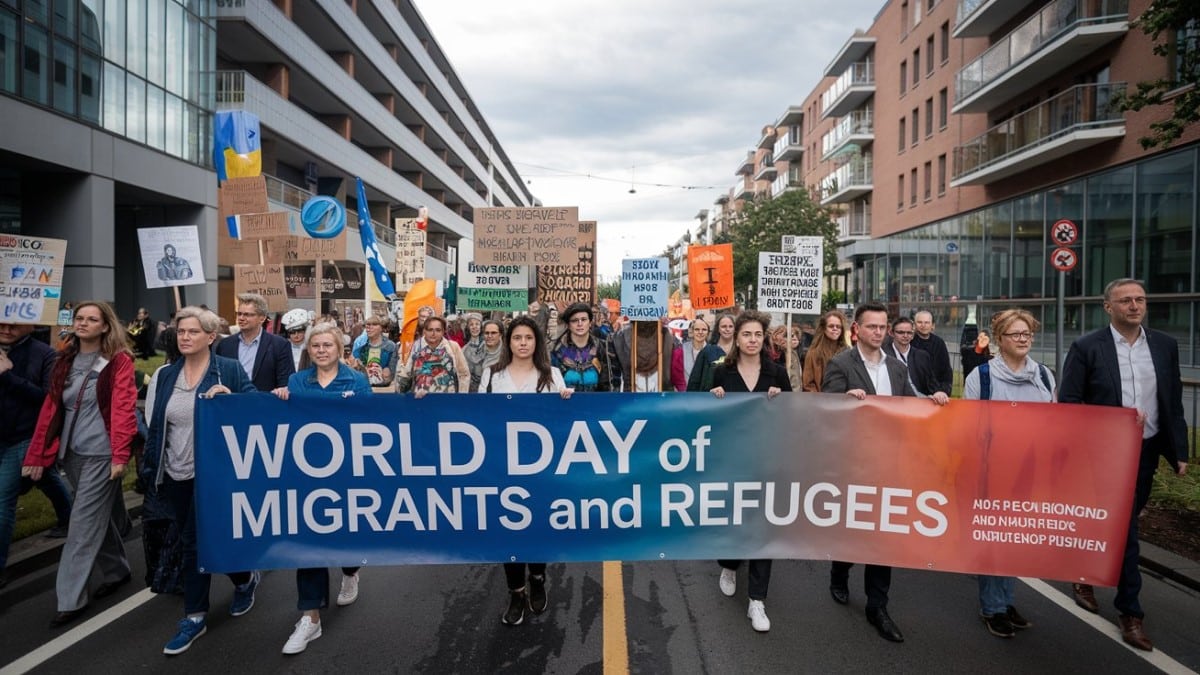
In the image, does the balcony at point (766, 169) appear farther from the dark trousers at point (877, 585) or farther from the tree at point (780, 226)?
the dark trousers at point (877, 585)

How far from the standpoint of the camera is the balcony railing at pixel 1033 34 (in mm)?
19297

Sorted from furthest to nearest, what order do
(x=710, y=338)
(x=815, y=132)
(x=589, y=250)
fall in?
(x=815, y=132) < (x=589, y=250) < (x=710, y=338)

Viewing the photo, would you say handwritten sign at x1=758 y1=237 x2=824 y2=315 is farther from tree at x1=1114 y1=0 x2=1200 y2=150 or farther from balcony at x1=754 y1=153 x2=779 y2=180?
balcony at x1=754 y1=153 x2=779 y2=180

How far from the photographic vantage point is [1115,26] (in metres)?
18.9

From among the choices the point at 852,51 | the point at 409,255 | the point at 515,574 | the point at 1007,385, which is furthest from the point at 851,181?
the point at 515,574

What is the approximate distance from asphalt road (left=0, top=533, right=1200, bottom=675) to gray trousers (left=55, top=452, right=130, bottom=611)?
22cm

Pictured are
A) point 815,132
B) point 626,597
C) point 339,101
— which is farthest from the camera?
point 815,132

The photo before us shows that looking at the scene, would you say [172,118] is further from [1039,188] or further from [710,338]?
[1039,188]

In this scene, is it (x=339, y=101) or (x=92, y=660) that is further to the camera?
(x=339, y=101)

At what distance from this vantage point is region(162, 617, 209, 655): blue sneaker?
14.1 ft

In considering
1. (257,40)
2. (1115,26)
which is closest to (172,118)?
(257,40)

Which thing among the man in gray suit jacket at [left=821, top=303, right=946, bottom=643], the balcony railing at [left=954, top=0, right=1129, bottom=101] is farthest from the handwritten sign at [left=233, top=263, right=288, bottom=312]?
the balcony railing at [left=954, top=0, right=1129, bottom=101]

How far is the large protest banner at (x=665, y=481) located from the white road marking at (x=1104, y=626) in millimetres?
451

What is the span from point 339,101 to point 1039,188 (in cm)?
2689
